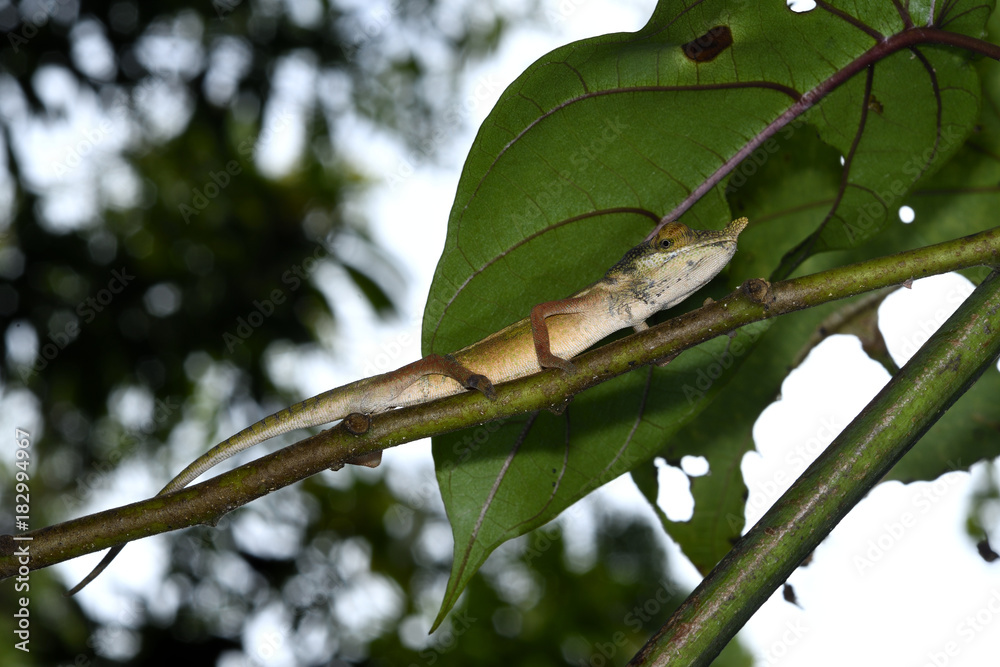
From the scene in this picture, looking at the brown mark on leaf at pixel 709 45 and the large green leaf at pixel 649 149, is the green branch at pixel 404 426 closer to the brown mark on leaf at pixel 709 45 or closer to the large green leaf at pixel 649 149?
the large green leaf at pixel 649 149

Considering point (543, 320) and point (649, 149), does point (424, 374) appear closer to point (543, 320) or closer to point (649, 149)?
point (543, 320)

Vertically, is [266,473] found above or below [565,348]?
below

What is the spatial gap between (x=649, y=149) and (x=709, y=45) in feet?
0.68

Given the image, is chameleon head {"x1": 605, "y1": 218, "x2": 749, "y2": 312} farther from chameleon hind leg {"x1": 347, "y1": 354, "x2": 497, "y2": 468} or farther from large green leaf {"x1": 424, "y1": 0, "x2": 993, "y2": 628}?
chameleon hind leg {"x1": 347, "y1": 354, "x2": 497, "y2": 468}

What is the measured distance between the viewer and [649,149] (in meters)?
1.38

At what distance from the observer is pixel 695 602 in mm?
912

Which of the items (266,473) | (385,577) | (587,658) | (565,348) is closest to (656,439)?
(565,348)

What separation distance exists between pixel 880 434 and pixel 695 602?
0.32 metres

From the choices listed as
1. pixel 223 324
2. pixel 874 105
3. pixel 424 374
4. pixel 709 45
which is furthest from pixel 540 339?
pixel 223 324

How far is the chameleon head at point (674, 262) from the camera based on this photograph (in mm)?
1439

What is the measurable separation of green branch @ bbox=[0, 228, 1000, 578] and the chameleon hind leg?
22 centimetres

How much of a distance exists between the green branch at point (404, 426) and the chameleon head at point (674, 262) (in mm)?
348

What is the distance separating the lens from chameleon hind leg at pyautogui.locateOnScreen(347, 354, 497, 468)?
1.51 meters

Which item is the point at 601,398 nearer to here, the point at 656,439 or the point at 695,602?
the point at 656,439
